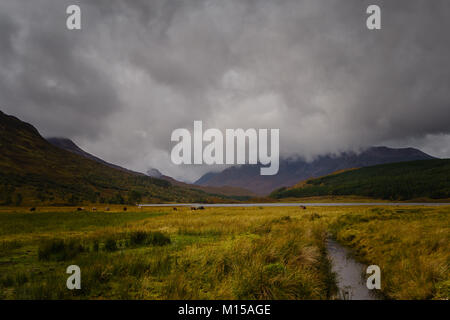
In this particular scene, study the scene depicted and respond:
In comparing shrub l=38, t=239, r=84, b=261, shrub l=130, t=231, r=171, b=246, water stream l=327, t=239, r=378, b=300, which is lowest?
water stream l=327, t=239, r=378, b=300

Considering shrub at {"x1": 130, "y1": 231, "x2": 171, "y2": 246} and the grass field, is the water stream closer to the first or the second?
the grass field

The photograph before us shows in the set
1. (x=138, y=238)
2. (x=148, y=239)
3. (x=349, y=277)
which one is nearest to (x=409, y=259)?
(x=349, y=277)

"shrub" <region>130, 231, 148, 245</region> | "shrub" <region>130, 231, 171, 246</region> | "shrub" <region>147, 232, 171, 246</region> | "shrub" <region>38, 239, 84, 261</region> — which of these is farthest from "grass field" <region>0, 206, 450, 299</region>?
"shrub" <region>130, 231, 148, 245</region>

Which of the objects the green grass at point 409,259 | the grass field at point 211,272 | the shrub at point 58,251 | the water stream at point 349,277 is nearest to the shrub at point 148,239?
the grass field at point 211,272

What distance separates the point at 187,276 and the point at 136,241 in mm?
7404

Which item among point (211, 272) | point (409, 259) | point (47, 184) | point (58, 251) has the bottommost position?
point (47, 184)

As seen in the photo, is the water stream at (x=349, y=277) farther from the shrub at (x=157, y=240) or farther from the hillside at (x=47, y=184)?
the hillside at (x=47, y=184)

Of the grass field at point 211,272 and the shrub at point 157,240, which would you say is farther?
the shrub at point 157,240

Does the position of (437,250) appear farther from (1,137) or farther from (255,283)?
(1,137)

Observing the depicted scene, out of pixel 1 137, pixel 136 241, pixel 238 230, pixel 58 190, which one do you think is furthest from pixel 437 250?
pixel 1 137

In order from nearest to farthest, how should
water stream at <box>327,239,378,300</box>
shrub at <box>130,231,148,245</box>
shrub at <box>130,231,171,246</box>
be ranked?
water stream at <box>327,239,378,300</box>, shrub at <box>130,231,171,246</box>, shrub at <box>130,231,148,245</box>

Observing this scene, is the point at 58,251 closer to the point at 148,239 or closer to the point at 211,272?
the point at 148,239

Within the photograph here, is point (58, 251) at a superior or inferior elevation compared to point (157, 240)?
superior

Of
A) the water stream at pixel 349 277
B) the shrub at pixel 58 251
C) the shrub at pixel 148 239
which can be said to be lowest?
the water stream at pixel 349 277
